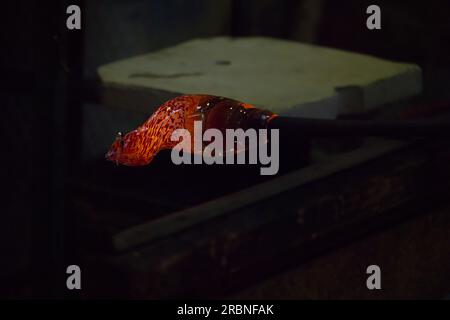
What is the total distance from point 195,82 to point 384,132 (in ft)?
3.72

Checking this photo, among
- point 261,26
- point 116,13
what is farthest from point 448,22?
point 116,13

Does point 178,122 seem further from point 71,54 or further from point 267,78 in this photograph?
point 267,78

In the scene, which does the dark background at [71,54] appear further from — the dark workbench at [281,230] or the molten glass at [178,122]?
the molten glass at [178,122]

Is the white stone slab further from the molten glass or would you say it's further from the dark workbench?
the molten glass

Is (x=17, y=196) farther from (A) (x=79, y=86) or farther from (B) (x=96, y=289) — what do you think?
(B) (x=96, y=289)

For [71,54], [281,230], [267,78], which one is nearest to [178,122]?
[281,230]

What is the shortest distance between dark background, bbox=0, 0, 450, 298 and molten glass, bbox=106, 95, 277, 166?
0.79m

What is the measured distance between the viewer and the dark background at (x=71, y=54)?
3162 millimetres

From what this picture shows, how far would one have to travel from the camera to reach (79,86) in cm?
378

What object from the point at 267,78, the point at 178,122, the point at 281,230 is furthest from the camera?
the point at 267,78

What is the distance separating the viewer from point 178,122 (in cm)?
244

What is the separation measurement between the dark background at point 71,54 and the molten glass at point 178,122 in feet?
2.59

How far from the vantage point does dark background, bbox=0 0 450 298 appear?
3162 mm

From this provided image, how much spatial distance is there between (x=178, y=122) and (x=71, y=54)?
3.59 feet
